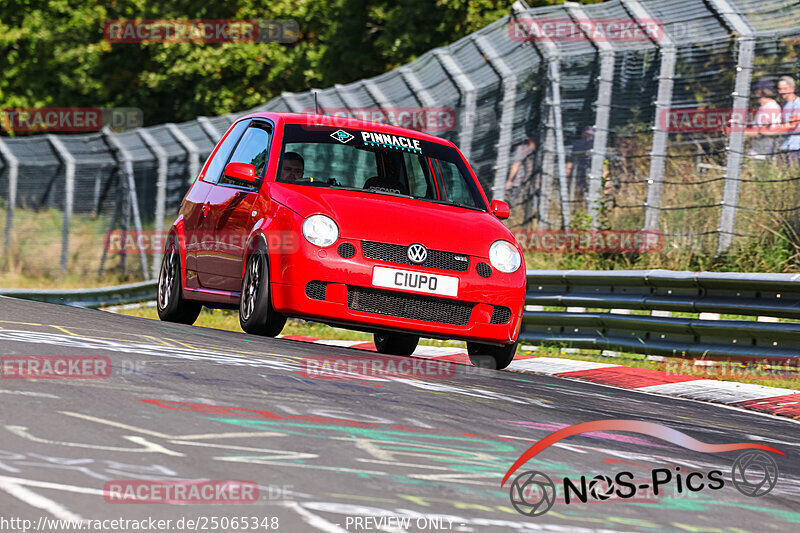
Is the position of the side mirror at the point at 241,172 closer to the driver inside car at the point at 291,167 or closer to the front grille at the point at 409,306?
the driver inside car at the point at 291,167

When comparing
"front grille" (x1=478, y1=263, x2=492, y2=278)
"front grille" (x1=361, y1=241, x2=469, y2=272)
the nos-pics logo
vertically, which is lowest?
the nos-pics logo

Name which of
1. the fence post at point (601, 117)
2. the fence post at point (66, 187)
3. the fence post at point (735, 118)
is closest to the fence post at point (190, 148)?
the fence post at point (66, 187)

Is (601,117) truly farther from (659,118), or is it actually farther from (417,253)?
(417,253)

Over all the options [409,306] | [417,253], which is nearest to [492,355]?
[409,306]

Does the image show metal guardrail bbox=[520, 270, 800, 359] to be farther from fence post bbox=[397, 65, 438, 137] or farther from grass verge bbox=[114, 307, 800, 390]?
fence post bbox=[397, 65, 438, 137]

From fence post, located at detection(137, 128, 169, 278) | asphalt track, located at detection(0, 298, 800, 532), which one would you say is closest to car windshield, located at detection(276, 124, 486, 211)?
asphalt track, located at detection(0, 298, 800, 532)

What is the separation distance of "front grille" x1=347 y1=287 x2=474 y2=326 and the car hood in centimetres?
34

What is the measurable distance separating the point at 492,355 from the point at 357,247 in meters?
1.55

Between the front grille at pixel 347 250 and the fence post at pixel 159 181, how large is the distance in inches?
551

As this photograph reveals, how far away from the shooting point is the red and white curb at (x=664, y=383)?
8.78 metres

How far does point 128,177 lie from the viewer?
24.7 meters

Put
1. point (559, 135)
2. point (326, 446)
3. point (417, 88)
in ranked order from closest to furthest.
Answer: point (326, 446) → point (559, 135) → point (417, 88)

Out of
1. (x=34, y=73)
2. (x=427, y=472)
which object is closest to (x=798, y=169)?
(x=427, y=472)

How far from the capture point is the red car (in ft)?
27.0
